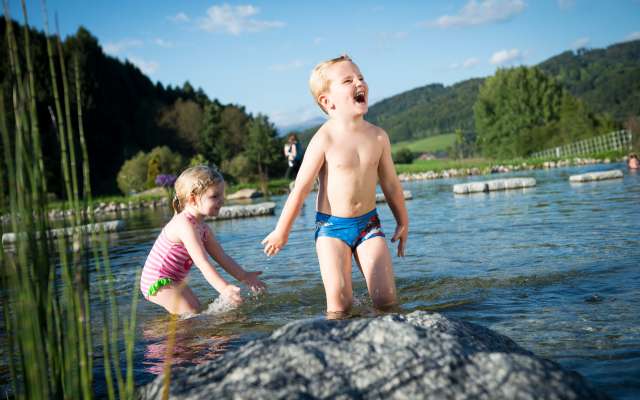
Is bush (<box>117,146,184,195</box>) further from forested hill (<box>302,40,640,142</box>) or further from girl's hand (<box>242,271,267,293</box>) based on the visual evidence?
forested hill (<box>302,40,640,142</box>)

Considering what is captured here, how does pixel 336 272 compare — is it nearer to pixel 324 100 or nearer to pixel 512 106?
pixel 324 100

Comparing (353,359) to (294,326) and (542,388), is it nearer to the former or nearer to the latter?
(294,326)

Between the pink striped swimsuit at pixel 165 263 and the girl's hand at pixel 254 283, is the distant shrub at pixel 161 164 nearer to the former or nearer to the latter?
the pink striped swimsuit at pixel 165 263

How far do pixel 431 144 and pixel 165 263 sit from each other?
88.9 metres

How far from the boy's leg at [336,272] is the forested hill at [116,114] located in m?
29.8

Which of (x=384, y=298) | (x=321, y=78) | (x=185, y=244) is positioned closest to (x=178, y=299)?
(x=185, y=244)

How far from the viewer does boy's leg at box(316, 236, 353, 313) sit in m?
3.31

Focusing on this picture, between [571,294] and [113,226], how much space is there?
35.2 ft

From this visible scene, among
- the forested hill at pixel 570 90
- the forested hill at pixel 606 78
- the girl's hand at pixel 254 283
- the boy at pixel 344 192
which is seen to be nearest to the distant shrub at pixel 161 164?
the girl's hand at pixel 254 283

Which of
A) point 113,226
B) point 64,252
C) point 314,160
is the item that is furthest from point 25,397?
point 113,226

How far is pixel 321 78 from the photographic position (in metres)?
3.53

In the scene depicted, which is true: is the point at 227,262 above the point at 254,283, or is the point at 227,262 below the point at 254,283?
above

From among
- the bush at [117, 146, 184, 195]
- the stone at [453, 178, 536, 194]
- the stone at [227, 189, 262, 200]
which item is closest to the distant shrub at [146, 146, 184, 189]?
the bush at [117, 146, 184, 195]

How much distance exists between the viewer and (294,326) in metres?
1.86
